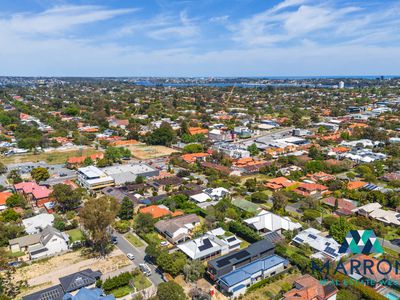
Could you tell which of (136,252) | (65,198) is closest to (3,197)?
(65,198)

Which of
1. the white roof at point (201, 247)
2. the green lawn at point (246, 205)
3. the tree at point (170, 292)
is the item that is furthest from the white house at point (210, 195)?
the tree at point (170, 292)

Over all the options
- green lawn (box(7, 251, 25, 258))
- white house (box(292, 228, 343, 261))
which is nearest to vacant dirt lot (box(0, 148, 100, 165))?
green lawn (box(7, 251, 25, 258))

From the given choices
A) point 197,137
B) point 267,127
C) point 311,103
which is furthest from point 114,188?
point 311,103

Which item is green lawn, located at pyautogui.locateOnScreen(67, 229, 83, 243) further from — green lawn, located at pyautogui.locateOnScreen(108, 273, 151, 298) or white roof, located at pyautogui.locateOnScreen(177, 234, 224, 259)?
white roof, located at pyautogui.locateOnScreen(177, 234, 224, 259)

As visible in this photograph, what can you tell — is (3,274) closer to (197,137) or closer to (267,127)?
(197,137)

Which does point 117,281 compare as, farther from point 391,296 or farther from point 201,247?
point 391,296

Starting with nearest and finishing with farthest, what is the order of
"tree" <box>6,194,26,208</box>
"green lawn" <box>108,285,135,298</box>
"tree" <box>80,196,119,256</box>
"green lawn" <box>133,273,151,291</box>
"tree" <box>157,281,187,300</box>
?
"tree" <box>157,281,187,300</box> → "green lawn" <box>108,285,135,298</box> → "green lawn" <box>133,273,151,291</box> → "tree" <box>80,196,119,256</box> → "tree" <box>6,194,26,208</box>
